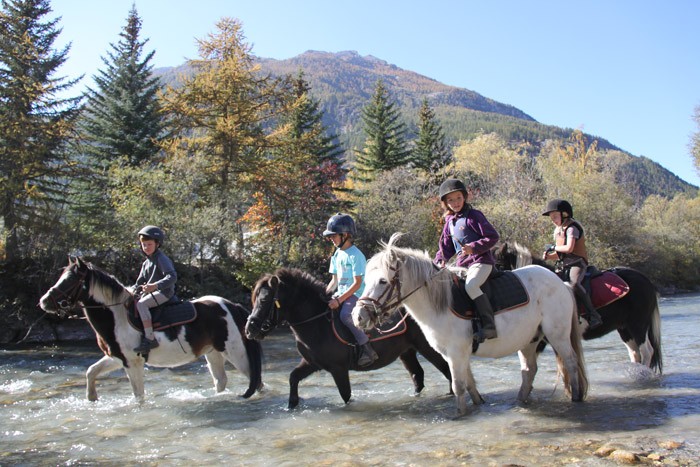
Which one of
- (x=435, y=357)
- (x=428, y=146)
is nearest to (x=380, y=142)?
(x=428, y=146)

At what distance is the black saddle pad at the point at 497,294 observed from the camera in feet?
19.6

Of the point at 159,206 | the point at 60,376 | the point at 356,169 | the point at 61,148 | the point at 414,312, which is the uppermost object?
the point at 356,169

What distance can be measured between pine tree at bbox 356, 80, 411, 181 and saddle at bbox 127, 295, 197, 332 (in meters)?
35.7

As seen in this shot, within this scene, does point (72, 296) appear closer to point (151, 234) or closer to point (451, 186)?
point (151, 234)

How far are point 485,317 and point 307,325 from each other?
2386 millimetres

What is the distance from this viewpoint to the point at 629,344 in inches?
333

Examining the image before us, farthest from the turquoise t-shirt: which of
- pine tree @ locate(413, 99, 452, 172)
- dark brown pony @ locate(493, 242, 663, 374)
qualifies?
pine tree @ locate(413, 99, 452, 172)

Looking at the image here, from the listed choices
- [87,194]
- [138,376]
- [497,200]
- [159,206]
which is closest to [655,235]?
[497,200]

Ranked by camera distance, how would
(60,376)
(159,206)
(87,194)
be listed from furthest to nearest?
(87,194), (159,206), (60,376)

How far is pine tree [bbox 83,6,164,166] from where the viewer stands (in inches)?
1053

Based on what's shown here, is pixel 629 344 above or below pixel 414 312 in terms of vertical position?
below

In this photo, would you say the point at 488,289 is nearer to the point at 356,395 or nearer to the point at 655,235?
the point at 356,395

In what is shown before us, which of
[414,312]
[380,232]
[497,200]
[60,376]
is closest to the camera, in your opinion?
[414,312]

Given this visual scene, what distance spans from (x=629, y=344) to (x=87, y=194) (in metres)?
24.7
